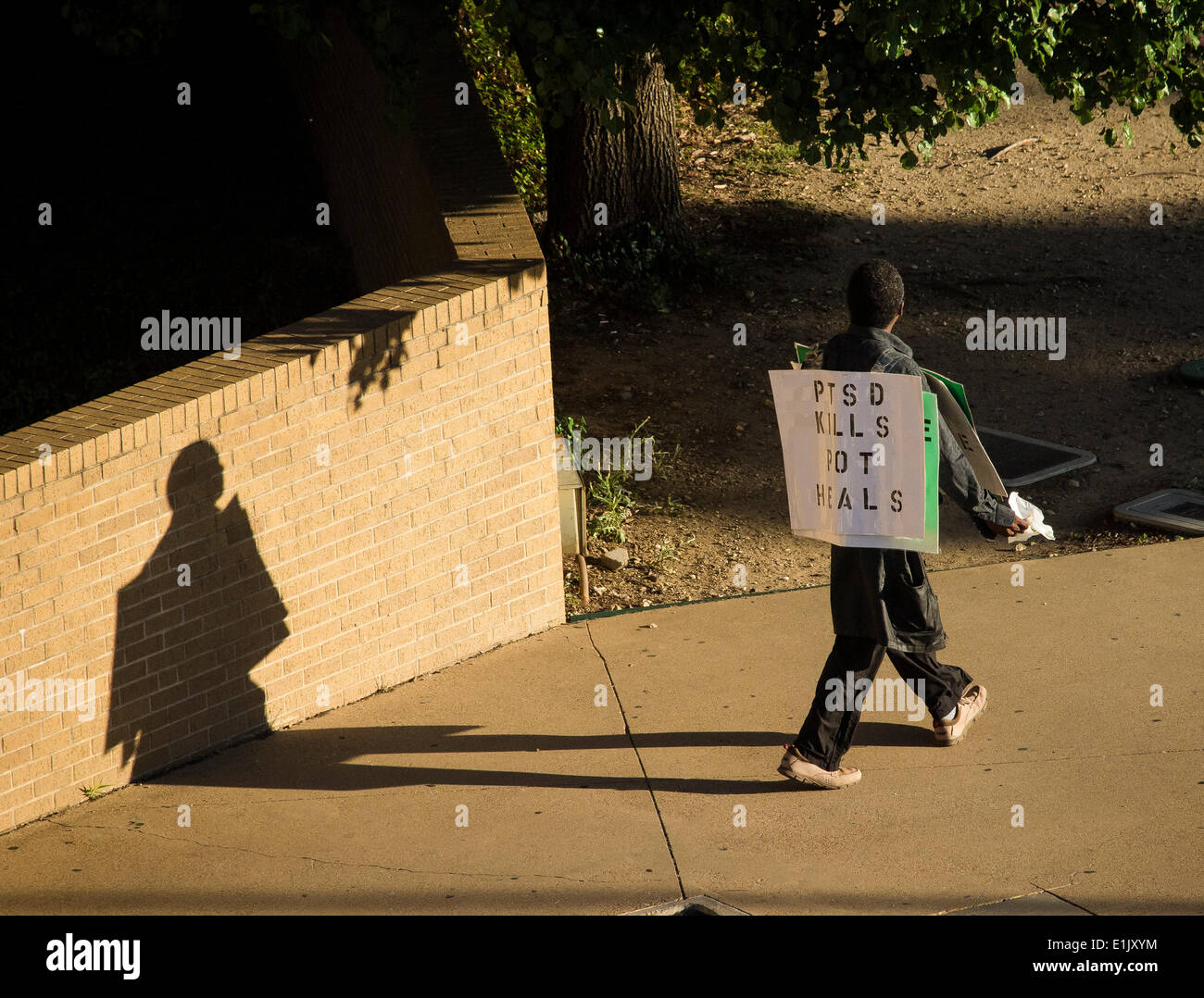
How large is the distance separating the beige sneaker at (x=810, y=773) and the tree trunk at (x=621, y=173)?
6.77m

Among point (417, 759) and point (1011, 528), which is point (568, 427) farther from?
point (1011, 528)

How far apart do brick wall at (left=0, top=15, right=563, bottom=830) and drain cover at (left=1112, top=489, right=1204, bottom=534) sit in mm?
3299

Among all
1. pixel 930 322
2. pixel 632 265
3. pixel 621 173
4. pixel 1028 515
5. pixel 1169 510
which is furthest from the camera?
pixel 621 173

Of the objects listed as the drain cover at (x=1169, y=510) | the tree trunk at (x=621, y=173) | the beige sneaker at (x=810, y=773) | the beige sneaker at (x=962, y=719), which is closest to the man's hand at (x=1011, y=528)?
the beige sneaker at (x=962, y=719)

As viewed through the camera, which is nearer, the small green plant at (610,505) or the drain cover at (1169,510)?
the drain cover at (1169,510)

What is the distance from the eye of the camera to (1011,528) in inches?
200

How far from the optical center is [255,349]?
5754mm

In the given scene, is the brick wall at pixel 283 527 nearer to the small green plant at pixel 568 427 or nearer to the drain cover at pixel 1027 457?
the small green plant at pixel 568 427

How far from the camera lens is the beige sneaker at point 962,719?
549 cm

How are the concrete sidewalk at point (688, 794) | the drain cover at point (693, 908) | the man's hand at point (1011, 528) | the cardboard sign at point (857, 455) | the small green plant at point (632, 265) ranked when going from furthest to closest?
the small green plant at point (632, 265) < the man's hand at point (1011, 528) < the cardboard sign at point (857, 455) < the concrete sidewalk at point (688, 794) < the drain cover at point (693, 908)

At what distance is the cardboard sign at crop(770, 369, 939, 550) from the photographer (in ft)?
16.2

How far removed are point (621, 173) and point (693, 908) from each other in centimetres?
772

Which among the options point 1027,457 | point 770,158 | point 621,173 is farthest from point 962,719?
point 770,158
